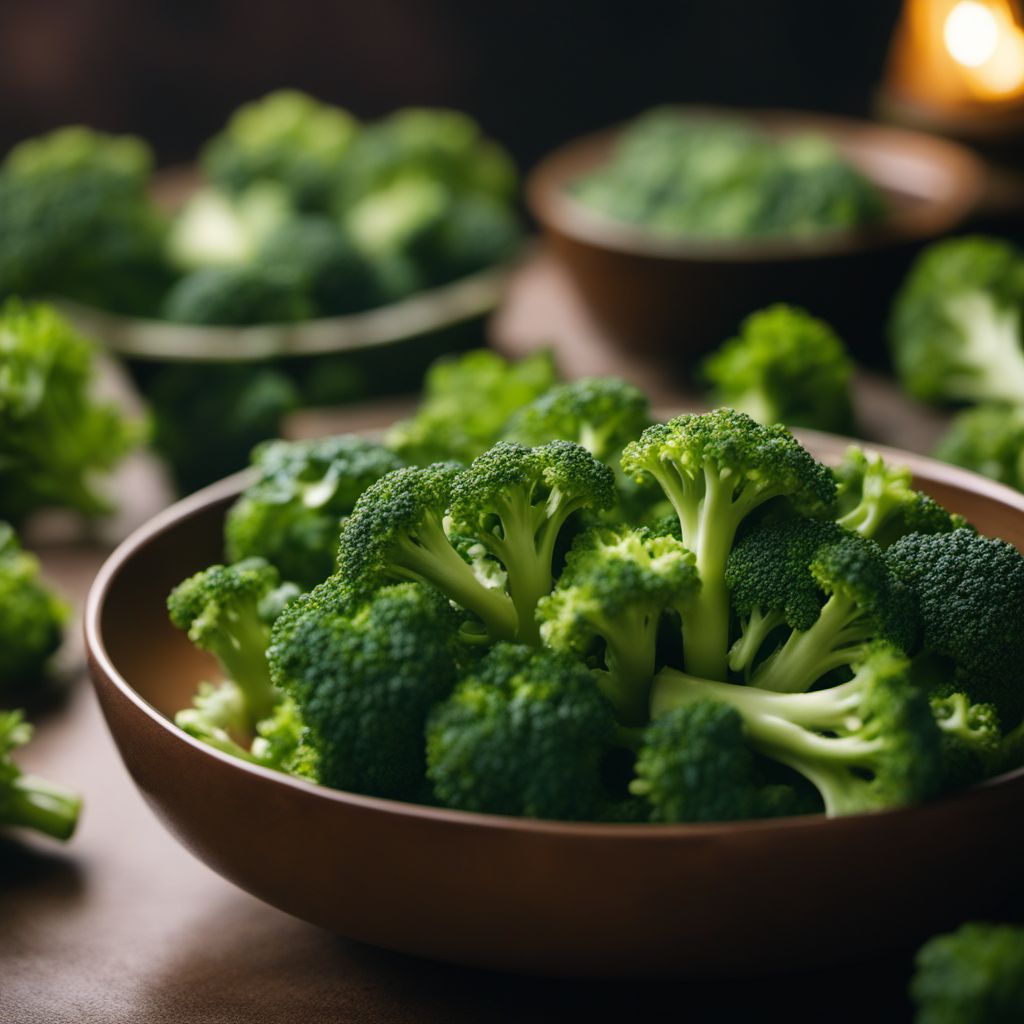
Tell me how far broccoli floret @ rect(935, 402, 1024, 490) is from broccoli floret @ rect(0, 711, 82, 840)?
1.10 metres

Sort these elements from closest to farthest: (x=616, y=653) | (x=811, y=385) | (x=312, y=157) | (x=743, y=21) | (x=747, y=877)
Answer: (x=747, y=877) → (x=616, y=653) → (x=811, y=385) → (x=312, y=157) → (x=743, y=21)

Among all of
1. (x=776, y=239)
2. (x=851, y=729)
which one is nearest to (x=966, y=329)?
(x=776, y=239)

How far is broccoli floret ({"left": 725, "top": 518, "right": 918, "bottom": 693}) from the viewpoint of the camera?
0.94m

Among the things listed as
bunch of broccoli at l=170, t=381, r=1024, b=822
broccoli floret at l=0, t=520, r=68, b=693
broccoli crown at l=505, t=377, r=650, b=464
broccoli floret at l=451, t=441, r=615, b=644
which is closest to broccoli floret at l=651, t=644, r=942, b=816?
bunch of broccoli at l=170, t=381, r=1024, b=822

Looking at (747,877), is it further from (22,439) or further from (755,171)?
(755,171)

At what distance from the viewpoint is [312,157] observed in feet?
8.89

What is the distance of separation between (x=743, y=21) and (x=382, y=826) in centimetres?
311

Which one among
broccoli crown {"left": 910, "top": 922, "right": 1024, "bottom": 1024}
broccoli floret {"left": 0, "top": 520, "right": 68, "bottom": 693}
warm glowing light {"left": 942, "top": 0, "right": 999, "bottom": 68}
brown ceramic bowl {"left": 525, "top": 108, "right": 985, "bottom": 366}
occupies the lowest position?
broccoli floret {"left": 0, "top": 520, "right": 68, "bottom": 693}

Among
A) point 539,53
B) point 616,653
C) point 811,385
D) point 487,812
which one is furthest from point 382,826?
point 539,53

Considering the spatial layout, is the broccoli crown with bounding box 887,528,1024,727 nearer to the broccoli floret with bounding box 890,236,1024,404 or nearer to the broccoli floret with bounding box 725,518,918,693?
the broccoli floret with bounding box 725,518,918,693

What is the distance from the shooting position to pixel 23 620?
1.46 meters

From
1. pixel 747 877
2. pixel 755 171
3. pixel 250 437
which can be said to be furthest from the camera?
pixel 755 171

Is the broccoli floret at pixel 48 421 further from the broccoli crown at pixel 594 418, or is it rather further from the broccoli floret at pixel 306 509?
the broccoli crown at pixel 594 418

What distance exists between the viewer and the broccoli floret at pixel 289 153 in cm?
267
